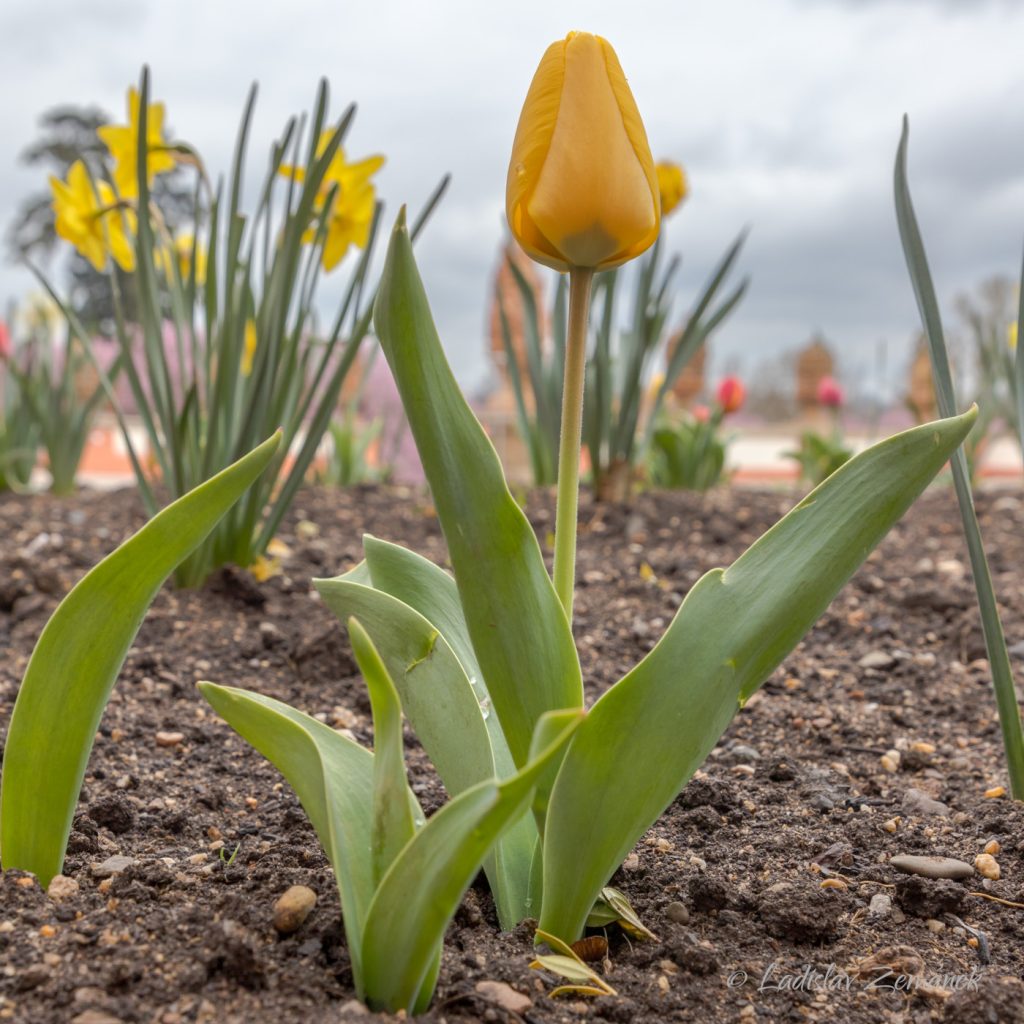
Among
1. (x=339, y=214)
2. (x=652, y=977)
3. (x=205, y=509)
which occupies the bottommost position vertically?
(x=652, y=977)

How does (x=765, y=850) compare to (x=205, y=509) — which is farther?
(x=765, y=850)

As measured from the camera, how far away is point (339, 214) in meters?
1.74

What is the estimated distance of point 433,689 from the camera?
2.28 feet

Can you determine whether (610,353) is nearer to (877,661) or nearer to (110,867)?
(877,661)

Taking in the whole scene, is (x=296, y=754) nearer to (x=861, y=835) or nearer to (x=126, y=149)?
(x=861, y=835)

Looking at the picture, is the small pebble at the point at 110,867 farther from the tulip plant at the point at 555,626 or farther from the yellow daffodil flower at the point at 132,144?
the yellow daffodil flower at the point at 132,144

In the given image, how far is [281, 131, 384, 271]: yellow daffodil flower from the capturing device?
1.73 meters

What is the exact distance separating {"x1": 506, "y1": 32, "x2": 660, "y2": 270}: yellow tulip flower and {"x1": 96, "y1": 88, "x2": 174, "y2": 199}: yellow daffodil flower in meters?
1.24

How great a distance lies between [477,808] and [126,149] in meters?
1.62

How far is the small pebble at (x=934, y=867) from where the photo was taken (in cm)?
83

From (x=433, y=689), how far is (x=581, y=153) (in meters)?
0.36

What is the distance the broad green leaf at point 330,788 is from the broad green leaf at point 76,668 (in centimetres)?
9

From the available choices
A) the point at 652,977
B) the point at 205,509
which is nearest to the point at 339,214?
the point at 205,509

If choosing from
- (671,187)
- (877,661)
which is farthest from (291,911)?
(671,187)
